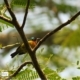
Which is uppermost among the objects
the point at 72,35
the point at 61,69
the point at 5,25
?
the point at 5,25

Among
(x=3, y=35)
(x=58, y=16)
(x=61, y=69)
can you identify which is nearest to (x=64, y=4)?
(x=58, y=16)

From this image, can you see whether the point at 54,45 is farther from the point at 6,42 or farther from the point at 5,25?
the point at 5,25

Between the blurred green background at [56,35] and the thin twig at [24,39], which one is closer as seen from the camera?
the thin twig at [24,39]

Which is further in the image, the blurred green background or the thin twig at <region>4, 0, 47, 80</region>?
the blurred green background

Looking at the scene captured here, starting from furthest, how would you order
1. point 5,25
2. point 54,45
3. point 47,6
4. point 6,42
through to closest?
point 47,6 → point 54,45 → point 6,42 → point 5,25

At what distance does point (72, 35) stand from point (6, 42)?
82 cm

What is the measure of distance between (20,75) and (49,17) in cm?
350

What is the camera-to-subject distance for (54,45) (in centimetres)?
481

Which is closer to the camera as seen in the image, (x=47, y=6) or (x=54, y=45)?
(x=54, y=45)

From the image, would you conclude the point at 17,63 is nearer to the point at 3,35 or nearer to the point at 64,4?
the point at 3,35

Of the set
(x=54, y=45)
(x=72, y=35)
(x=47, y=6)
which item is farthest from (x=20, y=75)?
(x=47, y=6)

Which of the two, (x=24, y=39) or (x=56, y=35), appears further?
(x=56, y=35)

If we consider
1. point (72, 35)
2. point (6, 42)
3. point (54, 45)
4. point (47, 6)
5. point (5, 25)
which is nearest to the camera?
point (5, 25)

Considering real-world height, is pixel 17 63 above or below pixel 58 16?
above
